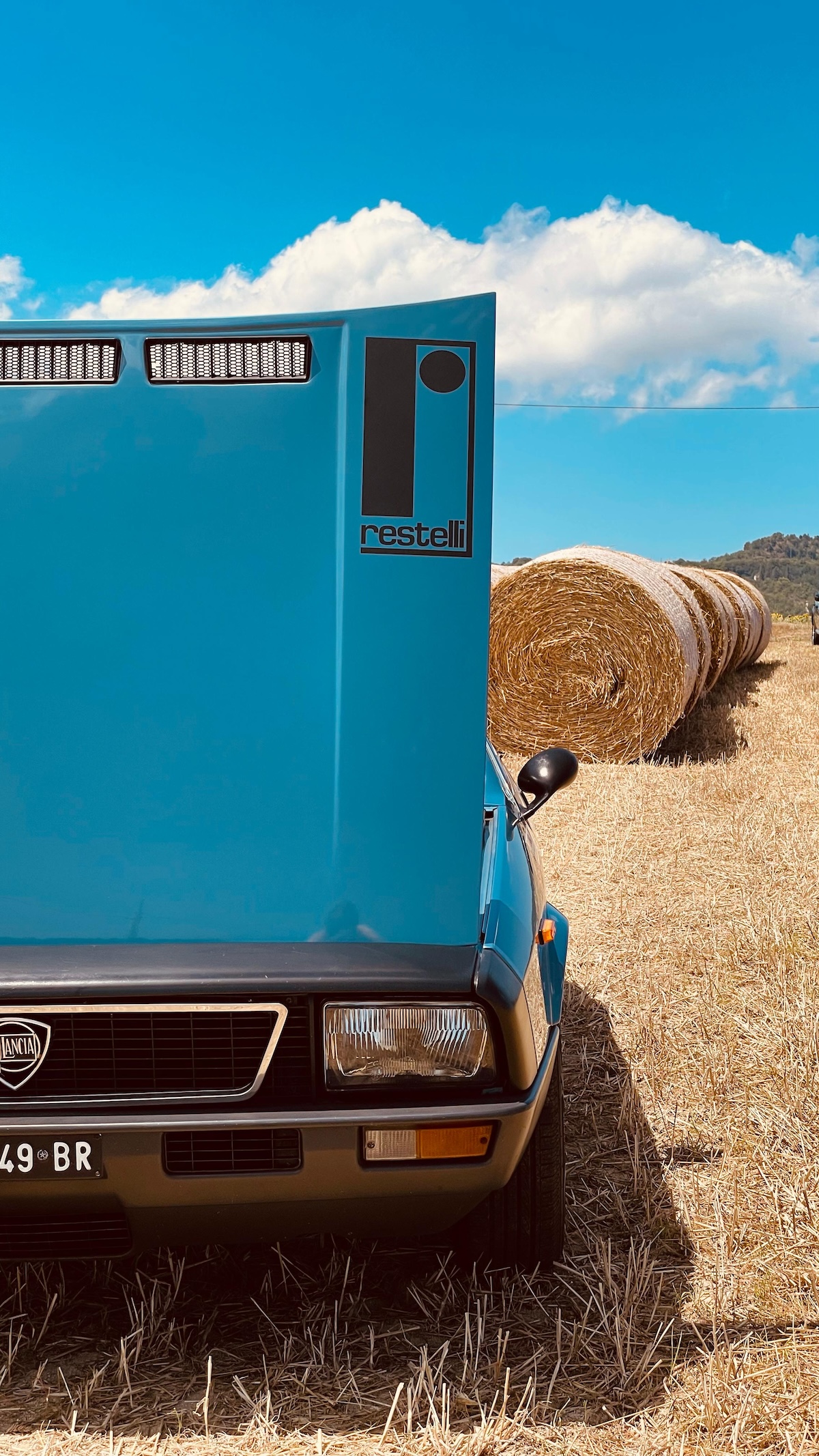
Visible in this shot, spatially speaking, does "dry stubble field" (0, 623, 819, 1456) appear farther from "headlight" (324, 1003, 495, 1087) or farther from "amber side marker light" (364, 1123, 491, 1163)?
"headlight" (324, 1003, 495, 1087)

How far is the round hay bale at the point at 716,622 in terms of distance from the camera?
12.9 metres

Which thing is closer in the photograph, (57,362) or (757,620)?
(57,362)

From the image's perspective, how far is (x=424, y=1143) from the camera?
200 cm

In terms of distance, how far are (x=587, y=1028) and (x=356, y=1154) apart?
2134 mm

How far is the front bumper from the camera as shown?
1963mm

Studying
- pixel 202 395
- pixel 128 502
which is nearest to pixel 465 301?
pixel 202 395

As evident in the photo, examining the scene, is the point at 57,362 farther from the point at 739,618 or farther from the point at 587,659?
the point at 739,618

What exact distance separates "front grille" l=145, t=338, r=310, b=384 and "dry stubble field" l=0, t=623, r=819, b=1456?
5.81 feet

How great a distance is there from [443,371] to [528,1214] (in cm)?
168

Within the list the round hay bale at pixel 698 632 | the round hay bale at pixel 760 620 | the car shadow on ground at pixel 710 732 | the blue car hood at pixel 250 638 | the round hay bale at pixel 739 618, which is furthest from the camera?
the round hay bale at pixel 760 620

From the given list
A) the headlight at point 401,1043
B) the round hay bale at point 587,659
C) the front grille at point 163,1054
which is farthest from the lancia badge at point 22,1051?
the round hay bale at point 587,659

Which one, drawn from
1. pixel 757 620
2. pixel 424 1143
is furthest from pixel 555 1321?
pixel 757 620

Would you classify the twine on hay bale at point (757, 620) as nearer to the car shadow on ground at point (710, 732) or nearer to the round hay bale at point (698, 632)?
the car shadow on ground at point (710, 732)

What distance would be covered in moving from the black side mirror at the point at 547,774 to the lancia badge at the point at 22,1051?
4.03 feet
